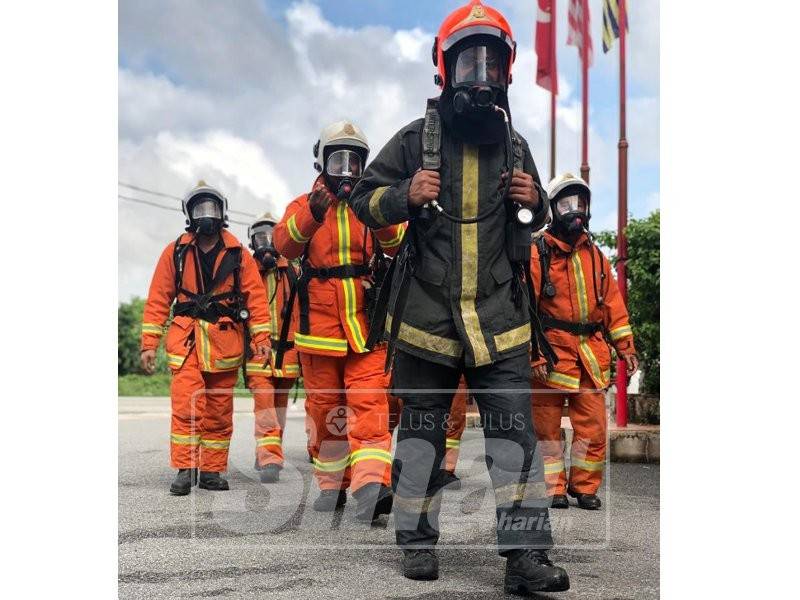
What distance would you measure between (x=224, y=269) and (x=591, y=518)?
3045 millimetres

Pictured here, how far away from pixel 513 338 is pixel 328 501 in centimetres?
219

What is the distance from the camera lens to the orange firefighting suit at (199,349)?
6.94 metres

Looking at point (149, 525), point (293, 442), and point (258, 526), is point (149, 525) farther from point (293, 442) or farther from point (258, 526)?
point (293, 442)

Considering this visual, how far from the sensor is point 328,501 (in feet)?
19.4

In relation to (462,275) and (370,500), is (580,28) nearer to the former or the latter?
(370,500)

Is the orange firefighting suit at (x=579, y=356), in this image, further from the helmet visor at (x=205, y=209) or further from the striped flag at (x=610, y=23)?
the striped flag at (x=610, y=23)

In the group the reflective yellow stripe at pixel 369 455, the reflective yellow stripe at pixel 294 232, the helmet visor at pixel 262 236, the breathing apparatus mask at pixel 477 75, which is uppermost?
→ the breathing apparatus mask at pixel 477 75

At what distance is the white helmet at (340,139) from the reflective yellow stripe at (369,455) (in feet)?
5.43

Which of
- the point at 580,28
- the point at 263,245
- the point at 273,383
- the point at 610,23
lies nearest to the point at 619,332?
the point at 273,383

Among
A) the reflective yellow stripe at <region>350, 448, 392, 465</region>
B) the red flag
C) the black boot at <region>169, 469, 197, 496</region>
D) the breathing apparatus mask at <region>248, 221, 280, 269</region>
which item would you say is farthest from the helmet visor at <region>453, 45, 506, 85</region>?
the red flag

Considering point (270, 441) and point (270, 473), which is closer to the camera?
point (270, 473)

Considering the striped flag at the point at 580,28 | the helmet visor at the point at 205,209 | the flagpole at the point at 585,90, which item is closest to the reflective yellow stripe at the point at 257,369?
the helmet visor at the point at 205,209

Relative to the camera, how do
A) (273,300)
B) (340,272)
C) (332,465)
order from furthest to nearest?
(273,300) < (332,465) < (340,272)

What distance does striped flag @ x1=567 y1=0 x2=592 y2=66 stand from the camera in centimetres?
1333
